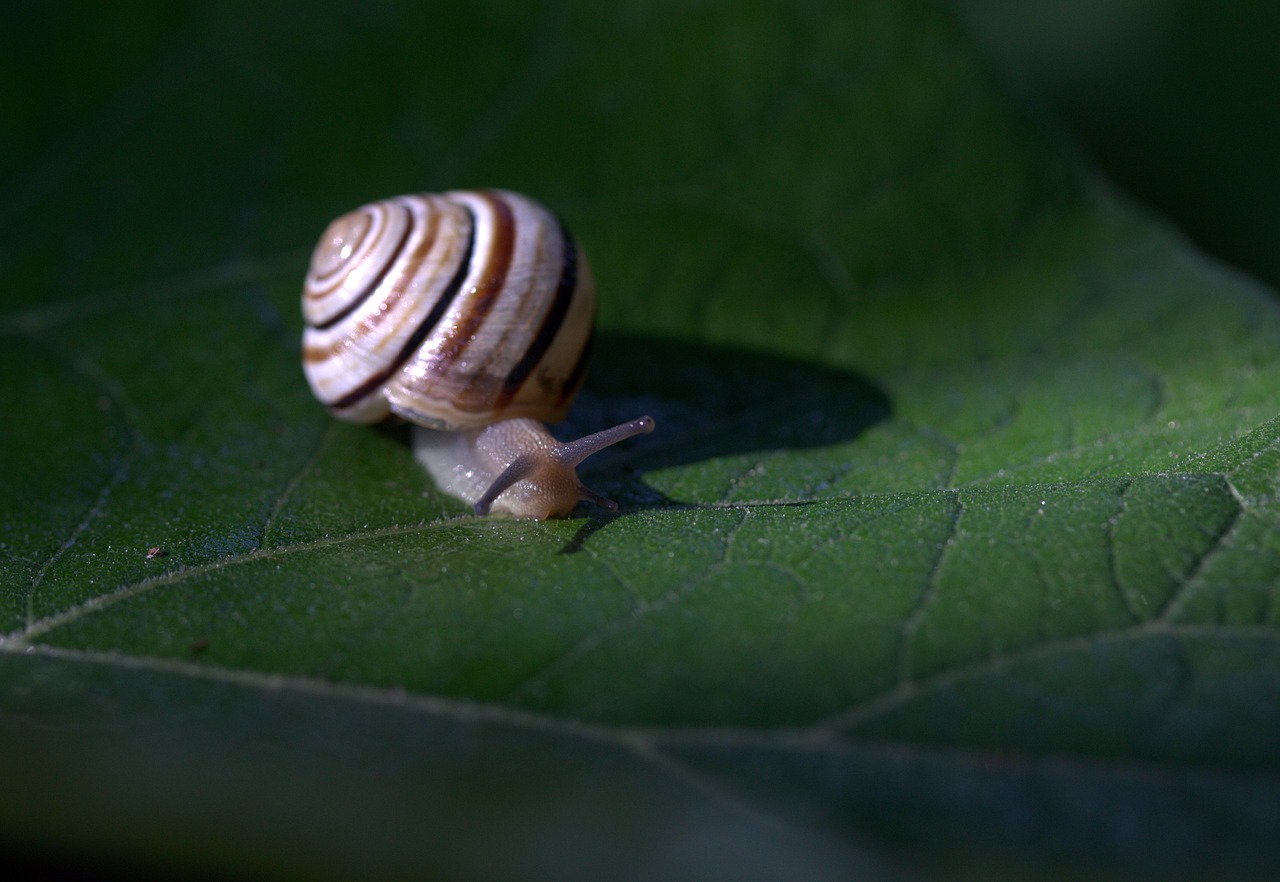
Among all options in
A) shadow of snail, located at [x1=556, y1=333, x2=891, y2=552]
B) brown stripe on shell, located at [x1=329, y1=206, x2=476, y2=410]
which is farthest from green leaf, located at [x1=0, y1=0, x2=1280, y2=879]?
brown stripe on shell, located at [x1=329, y1=206, x2=476, y2=410]

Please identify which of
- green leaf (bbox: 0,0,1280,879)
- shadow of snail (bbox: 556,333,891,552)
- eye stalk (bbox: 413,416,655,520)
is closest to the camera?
green leaf (bbox: 0,0,1280,879)

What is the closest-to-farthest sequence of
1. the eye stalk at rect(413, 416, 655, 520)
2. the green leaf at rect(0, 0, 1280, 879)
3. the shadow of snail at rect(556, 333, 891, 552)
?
the green leaf at rect(0, 0, 1280, 879), the eye stalk at rect(413, 416, 655, 520), the shadow of snail at rect(556, 333, 891, 552)

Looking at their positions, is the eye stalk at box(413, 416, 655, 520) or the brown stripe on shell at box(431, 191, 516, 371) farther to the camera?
the brown stripe on shell at box(431, 191, 516, 371)

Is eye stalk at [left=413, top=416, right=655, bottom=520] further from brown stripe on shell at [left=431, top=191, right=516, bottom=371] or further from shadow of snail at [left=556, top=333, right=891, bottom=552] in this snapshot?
brown stripe on shell at [left=431, top=191, right=516, bottom=371]

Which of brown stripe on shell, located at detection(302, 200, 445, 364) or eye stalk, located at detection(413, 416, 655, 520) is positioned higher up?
brown stripe on shell, located at detection(302, 200, 445, 364)

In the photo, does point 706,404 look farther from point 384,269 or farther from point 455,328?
point 384,269

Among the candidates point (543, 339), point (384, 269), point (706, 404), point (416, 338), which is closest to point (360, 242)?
point (384, 269)

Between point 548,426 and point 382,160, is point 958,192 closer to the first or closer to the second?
point 548,426
